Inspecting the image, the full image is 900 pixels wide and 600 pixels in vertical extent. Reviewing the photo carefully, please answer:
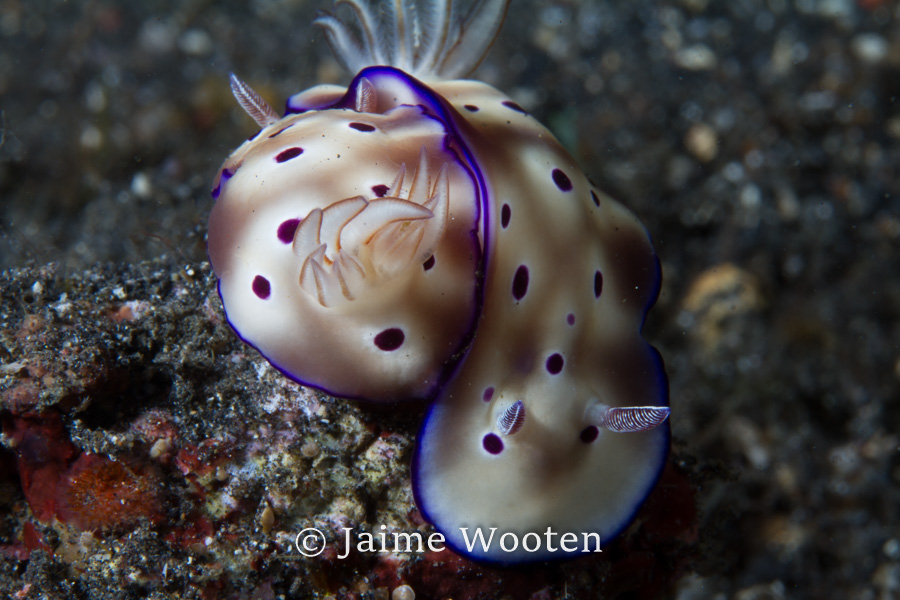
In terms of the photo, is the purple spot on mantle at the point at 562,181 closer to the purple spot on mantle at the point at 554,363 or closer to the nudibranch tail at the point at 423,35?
the purple spot on mantle at the point at 554,363

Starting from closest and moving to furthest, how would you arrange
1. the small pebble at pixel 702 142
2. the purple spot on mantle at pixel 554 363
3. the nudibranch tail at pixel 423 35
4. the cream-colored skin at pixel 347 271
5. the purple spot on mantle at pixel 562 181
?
the cream-colored skin at pixel 347 271
the purple spot on mantle at pixel 554 363
the purple spot on mantle at pixel 562 181
the nudibranch tail at pixel 423 35
the small pebble at pixel 702 142

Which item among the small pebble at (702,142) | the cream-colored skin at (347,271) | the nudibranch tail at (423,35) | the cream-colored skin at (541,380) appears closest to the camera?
the cream-colored skin at (347,271)

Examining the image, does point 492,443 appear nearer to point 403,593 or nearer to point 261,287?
point 403,593

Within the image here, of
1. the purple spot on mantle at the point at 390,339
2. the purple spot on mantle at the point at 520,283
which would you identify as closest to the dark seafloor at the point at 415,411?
the purple spot on mantle at the point at 390,339

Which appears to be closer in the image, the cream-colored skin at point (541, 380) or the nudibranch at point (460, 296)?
the nudibranch at point (460, 296)

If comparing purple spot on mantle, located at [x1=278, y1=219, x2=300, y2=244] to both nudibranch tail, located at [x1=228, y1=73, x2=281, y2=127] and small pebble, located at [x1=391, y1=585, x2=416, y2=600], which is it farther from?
small pebble, located at [x1=391, y1=585, x2=416, y2=600]

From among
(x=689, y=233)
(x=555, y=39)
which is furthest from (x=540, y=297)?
(x=555, y=39)

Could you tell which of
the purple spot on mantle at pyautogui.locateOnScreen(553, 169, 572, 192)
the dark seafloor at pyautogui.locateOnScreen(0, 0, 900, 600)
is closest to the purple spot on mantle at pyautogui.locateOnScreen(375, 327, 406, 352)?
the dark seafloor at pyautogui.locateOnScreen(0, 0, 900, 600)
